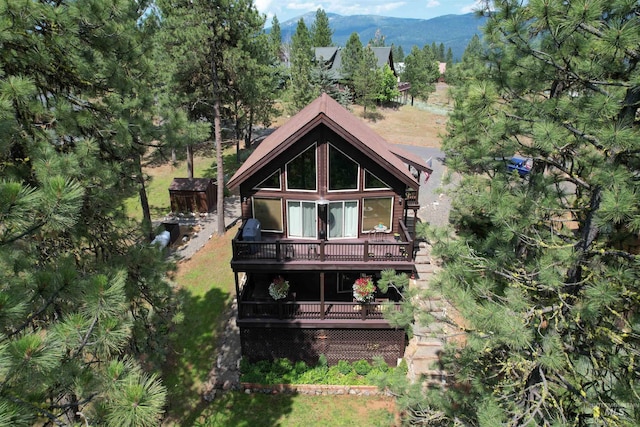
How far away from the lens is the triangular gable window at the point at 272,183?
14.4 metres

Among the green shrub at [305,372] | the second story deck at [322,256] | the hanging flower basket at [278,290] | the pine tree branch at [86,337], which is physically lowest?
the green shrub at [305,372]

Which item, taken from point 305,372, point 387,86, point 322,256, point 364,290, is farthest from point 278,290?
point 387,86

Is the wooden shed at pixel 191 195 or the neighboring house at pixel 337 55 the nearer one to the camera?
the wooden shed at pixel 191 195

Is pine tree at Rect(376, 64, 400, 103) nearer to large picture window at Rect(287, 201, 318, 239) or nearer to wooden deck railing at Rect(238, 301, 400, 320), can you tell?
large picture window at Rect(287, 201, 318, 239)

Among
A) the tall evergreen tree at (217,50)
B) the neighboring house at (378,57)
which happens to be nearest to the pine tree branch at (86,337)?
the tall evergreen tree at (217,50)

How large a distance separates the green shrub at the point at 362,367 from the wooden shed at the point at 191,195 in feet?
53.8

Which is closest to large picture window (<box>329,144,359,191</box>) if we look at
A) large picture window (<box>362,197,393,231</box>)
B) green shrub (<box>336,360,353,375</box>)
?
large picture window (<box>362,197,393,231</box>)

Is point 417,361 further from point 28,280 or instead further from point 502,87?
point 28,280

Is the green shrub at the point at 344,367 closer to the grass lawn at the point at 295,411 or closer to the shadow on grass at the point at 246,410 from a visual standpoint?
the grass lawn at the point at 295,411

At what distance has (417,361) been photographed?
550 inches

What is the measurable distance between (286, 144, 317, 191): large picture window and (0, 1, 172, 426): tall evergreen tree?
559cm

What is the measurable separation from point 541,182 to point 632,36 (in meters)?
3.30

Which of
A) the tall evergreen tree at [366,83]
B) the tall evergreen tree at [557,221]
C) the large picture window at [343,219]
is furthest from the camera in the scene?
the tall evergreen tree at [366,83]

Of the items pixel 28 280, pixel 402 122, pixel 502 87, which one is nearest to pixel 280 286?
pixel 28 280
